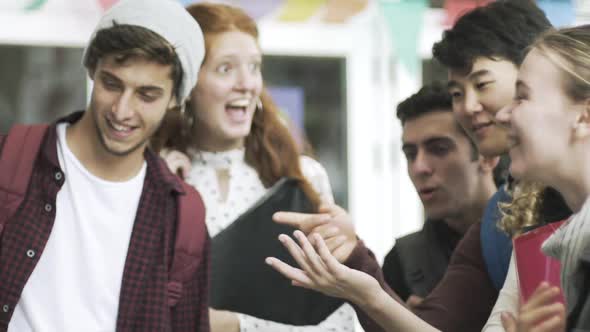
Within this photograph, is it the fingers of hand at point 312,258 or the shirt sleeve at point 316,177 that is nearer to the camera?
the fingers of hand at point 312,258

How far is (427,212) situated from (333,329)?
1.45 feet

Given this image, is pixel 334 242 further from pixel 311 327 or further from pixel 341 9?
pixel 341 9

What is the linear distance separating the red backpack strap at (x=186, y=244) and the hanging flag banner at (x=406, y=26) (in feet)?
8.93

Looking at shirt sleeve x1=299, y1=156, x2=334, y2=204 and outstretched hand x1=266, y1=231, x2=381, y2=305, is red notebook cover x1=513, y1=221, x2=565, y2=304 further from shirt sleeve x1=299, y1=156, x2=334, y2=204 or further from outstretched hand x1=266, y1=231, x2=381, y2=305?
shirt sleeve x1=299, y1=156, x2=334, y2=204

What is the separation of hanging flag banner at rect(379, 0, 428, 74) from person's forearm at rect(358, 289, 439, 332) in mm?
3023

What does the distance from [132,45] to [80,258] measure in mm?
541

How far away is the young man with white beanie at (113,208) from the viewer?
2.32 m

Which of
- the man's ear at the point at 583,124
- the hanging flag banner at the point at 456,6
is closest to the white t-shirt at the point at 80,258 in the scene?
the man's ear at the point at 583,124

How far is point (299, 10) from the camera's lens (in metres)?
5.08

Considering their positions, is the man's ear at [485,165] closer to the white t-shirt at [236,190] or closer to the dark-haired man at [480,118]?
the dark-haired man at [480,118]

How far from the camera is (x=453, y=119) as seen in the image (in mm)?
2953

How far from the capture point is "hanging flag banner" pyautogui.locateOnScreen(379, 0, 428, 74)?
502 centimetres

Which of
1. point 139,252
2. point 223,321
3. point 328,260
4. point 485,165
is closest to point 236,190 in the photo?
point 223,321

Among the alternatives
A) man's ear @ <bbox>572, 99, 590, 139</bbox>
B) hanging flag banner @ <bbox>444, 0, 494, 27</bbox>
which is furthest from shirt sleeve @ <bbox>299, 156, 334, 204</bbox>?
hanging flag banner @ <bbox>444, 0, 494, 27</bbox>
